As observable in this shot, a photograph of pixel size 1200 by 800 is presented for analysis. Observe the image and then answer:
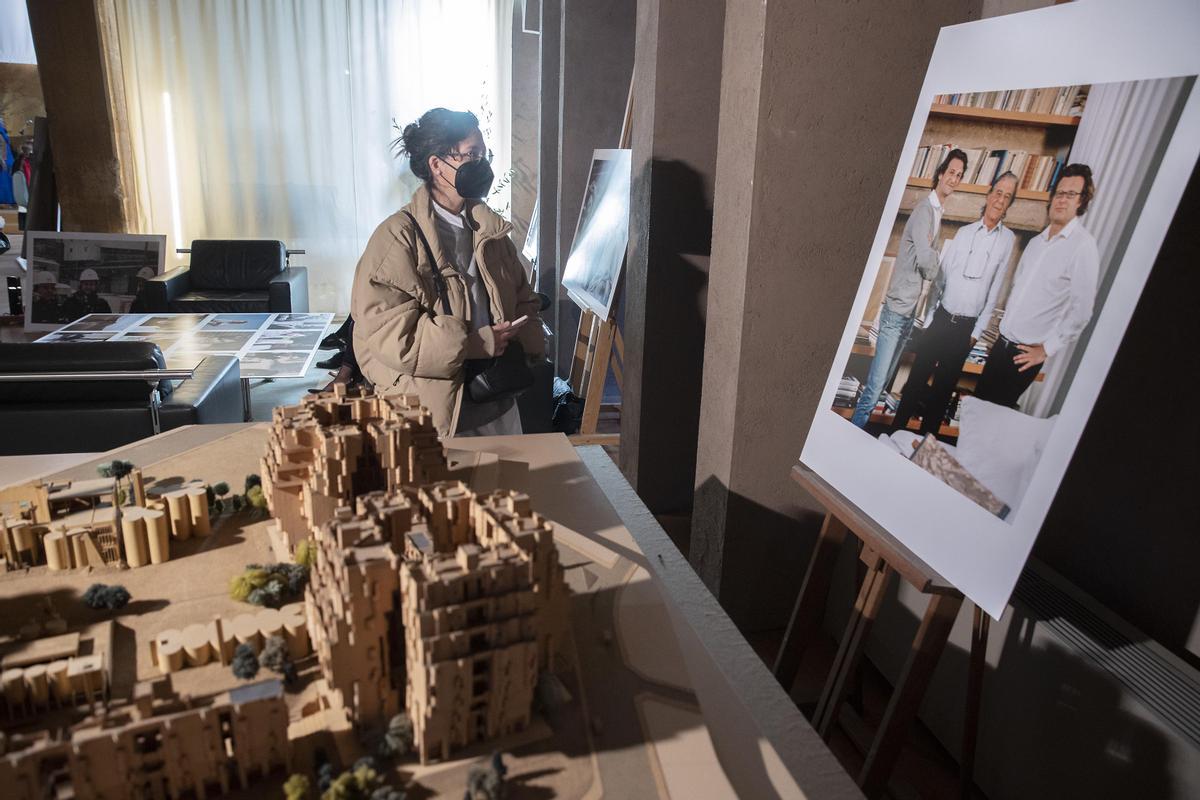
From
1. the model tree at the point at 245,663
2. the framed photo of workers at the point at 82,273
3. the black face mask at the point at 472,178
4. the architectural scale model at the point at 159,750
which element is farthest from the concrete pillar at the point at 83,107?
the architectural scale model at the point at 159,750

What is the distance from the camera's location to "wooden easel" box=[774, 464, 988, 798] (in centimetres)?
175

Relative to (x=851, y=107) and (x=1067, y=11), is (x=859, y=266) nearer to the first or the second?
(x=851, y=107)

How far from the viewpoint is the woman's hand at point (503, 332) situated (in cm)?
280

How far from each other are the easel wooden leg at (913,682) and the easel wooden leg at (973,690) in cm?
11

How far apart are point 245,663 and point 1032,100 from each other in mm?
2061

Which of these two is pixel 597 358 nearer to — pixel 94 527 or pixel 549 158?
pixel 94 527

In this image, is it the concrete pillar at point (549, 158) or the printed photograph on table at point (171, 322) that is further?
the concrete pillar at point (549, 158)

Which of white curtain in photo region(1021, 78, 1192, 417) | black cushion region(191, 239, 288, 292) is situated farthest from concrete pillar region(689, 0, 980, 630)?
black cushion region(191, 239, 288, 292)

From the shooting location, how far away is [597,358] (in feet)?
14.2

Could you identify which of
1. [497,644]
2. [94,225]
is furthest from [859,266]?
[94,225]

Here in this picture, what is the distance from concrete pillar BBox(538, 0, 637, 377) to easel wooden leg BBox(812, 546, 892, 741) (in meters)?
4.73

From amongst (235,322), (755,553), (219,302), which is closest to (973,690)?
(755,553)

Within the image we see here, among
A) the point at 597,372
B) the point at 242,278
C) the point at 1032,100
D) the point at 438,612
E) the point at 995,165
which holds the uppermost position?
the point at 1032,100

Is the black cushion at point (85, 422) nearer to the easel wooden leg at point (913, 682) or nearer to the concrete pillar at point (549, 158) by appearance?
the easel wooden leg at point (913, 682)
